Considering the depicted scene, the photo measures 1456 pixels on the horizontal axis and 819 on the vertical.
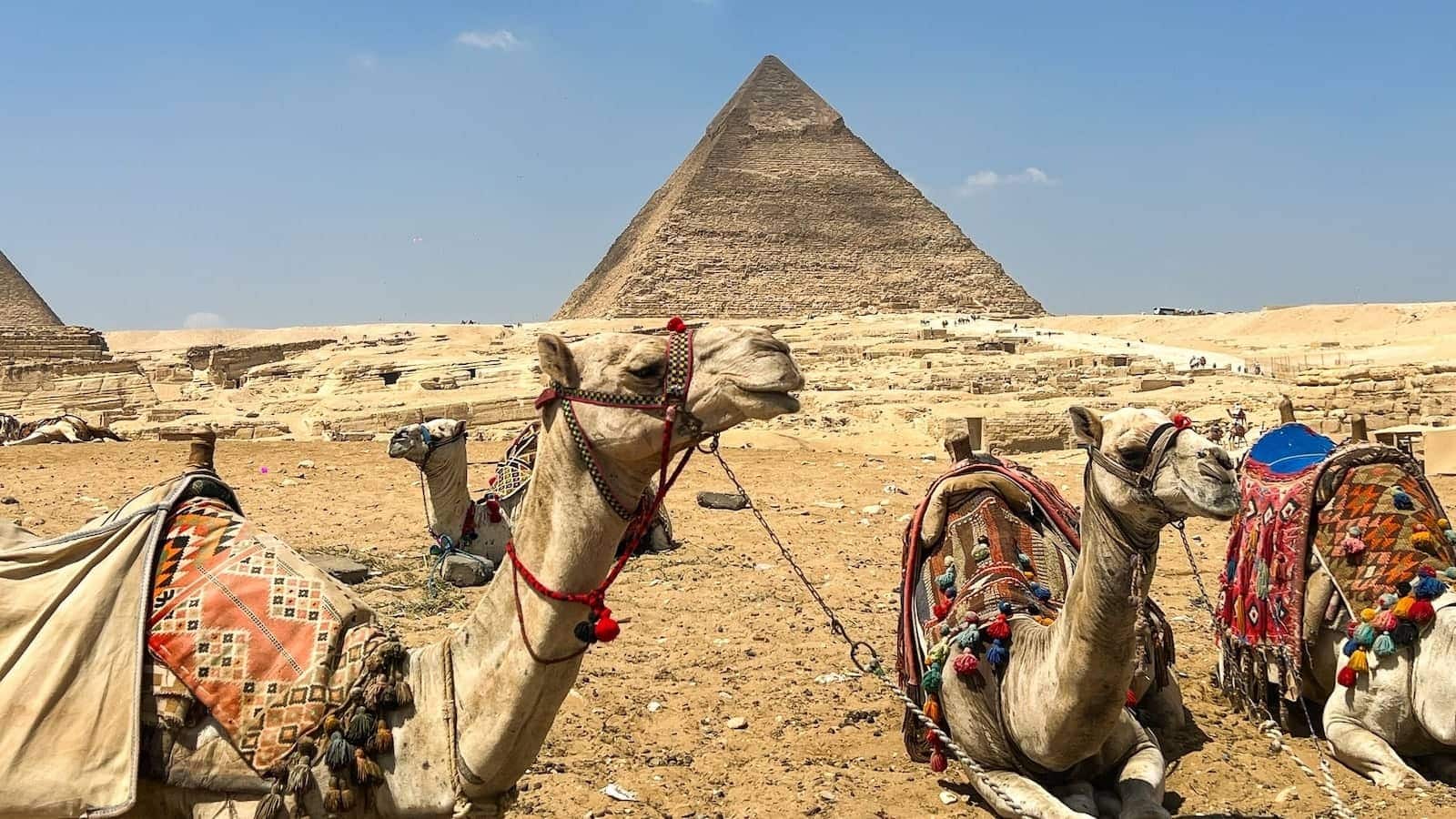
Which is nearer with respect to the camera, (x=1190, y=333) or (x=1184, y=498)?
(x=1184, y=498)

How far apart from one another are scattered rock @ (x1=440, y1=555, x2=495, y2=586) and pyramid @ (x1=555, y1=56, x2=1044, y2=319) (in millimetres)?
94359

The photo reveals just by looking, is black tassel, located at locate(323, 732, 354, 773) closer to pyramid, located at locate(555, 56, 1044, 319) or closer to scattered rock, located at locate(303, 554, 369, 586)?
scattered rock, located at locate(303, 554, 369, 586)

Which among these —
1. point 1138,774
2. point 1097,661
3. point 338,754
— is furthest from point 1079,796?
point 338,754

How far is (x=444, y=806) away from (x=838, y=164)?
13937 cm

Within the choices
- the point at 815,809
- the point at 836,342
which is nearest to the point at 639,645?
the point at 815,809

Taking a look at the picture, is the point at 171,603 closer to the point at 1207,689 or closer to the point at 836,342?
the point at 1207,689

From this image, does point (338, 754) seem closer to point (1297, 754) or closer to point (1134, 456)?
point (1134, 456)

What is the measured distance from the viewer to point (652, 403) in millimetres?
2033

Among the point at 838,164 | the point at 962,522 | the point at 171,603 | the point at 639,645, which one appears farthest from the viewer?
the point at 838,164

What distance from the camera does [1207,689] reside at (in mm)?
4840

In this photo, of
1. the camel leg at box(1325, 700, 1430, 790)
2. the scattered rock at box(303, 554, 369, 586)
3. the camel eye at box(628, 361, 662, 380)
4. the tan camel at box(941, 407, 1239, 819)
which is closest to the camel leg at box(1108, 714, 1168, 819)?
the tan camel at box(941, 407, 1239, 819)

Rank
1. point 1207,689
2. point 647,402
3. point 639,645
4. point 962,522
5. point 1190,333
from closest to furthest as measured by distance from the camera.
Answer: point 647,402, point 962,522, point 1207,689, point 639,645, point 1190,333

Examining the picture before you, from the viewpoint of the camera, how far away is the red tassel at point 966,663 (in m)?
3.34

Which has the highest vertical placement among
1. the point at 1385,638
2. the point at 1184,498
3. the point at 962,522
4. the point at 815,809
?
the point at 1184,498
